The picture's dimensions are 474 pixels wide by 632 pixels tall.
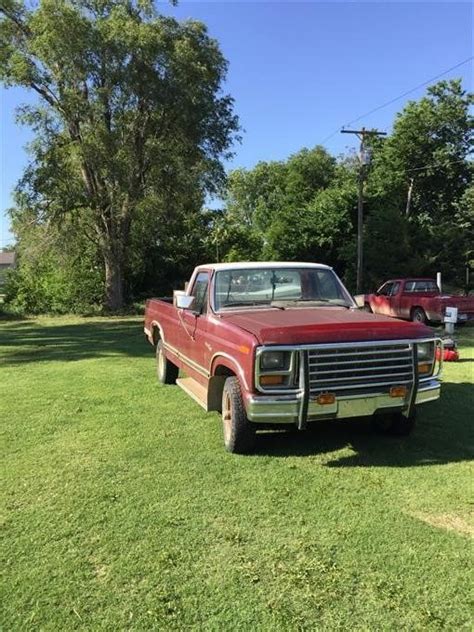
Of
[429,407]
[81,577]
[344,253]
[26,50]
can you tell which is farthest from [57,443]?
[344,253]

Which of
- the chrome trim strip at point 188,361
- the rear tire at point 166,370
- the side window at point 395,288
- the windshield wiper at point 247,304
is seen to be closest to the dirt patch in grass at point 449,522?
the chrome trim strip at point 188,361

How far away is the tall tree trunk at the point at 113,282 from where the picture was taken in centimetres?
2627

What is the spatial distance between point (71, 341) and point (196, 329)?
9.53 metres

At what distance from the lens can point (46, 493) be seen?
182 inches

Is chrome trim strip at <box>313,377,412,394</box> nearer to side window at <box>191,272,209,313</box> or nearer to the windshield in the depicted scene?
the windshield

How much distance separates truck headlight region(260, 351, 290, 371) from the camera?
4965 mm

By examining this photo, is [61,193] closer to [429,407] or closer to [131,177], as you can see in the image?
Result: [131,177]

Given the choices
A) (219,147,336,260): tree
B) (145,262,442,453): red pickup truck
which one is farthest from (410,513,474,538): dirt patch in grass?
(219,147,336,260): tree

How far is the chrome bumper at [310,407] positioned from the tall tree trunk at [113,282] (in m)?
22.0

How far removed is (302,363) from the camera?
4.91 metres

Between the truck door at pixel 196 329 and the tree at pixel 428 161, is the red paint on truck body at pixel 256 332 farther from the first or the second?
the tree at pixel 428 161

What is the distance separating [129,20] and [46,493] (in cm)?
2214

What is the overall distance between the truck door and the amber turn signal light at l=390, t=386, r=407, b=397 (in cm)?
191

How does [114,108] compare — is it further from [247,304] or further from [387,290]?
[247,304]
